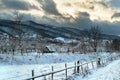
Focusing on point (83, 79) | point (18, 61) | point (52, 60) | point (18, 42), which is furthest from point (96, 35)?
point (83, 79)

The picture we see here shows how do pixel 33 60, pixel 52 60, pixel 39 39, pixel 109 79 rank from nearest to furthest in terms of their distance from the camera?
pixel 109 79 < pixel 33 60 < pixel 52 60 < pixel 39 39

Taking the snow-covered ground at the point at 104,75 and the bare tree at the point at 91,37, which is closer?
the snow-covered ground at the point at 104,75

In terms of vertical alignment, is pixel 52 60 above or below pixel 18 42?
below

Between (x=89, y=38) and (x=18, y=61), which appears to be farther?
(x=89, y=38)

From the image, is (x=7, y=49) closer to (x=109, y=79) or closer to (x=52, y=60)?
(x=52, y=60)

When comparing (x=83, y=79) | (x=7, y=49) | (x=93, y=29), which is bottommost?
(x=83, y=79)

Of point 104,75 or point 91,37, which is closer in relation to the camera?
point 104,75

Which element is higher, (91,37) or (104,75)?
(91,37)

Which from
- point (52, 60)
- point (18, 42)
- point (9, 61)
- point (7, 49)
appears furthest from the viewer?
point (7, 49)

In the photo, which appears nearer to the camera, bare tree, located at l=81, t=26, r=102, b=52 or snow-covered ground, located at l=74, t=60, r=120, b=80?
snow-covered ground, located at l=74, t=60, r=120, b=80

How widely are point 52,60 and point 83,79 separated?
185 ft

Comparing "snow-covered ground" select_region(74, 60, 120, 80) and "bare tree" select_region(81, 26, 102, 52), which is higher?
"bare tree" select_region(81, 26, 102, 52)

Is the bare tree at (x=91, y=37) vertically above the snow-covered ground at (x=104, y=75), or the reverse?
the bare tree at (x=91, y=37)

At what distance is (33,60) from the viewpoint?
79.4 meters
